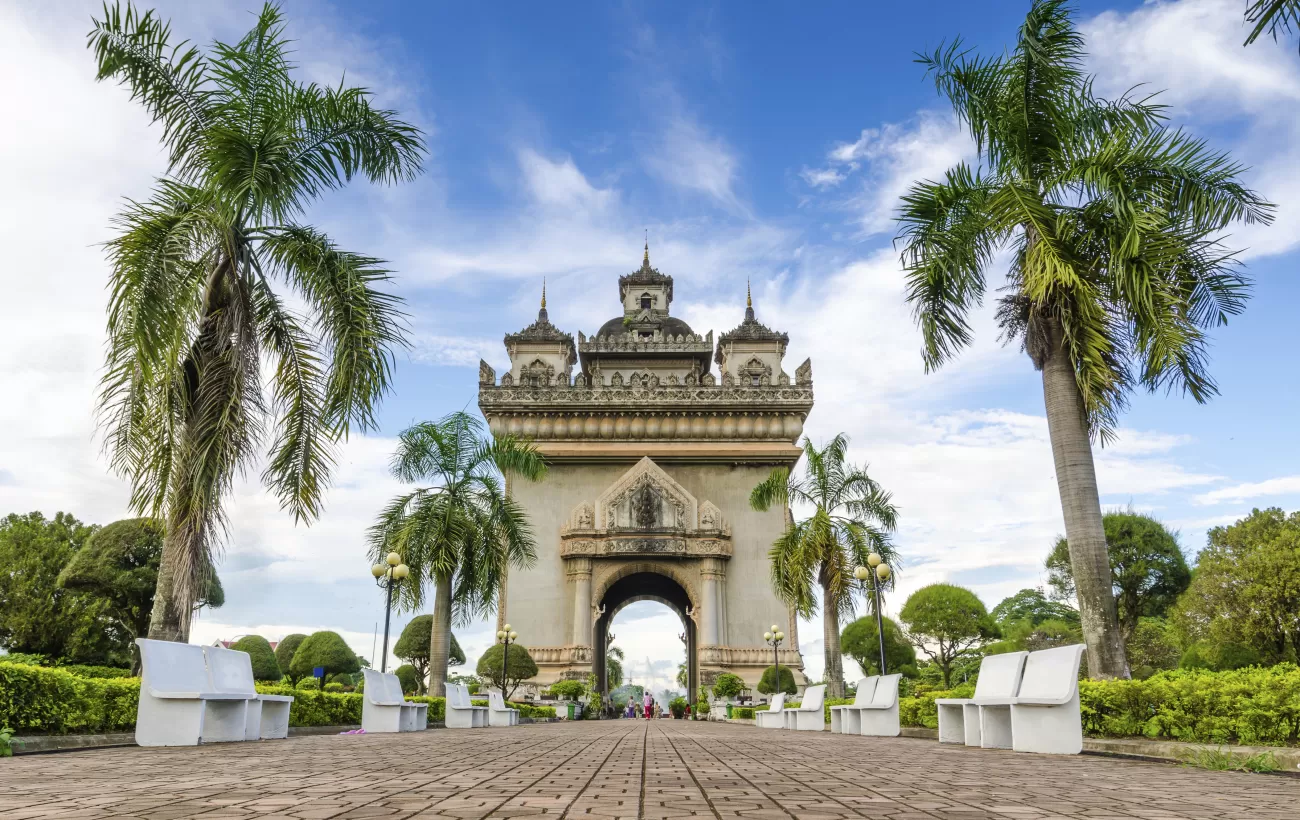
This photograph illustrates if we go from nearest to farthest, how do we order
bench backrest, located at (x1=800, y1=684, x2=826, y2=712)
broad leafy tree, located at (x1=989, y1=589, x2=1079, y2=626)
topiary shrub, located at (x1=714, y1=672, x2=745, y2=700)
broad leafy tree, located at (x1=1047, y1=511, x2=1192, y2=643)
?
bench backrest, located at (x1=800, y1=684, x2=826, y2=712) → topiary shrub, located at (x1=714, y1=672, x2=745, y2=700) → broad leafy tree, located at (x1=1047, y1=511, x2=1192, y2=643) → broad leafy tree, located at (x1=989, y1=589, x2=1079, y2=626)

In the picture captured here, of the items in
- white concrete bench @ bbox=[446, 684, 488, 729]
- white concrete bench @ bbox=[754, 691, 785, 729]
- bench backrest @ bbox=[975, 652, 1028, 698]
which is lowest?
white concrete bench @ bbox=[754, 691, 785, 729]

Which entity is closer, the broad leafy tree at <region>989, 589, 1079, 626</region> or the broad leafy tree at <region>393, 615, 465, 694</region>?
the broad leafy tree at <region>393, 615, 465, 694</region>

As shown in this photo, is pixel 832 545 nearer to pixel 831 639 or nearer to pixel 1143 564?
pixel 831 639

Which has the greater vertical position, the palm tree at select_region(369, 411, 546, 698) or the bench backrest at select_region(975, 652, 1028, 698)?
the palm tree at select_region(369, 411, 546, 698)

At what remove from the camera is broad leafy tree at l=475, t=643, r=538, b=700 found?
29.3 meters

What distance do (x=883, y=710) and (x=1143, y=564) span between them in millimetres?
31452

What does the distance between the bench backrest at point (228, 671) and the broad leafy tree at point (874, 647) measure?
3995 cm

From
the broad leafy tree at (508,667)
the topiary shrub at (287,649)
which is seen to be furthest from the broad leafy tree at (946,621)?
the topiary shrub at (287,649)

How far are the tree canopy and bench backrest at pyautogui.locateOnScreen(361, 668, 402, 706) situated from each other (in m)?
22.6

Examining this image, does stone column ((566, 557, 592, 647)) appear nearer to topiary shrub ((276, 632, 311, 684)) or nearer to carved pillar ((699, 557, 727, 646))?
carved pillar ((699, 557, 727, 646))

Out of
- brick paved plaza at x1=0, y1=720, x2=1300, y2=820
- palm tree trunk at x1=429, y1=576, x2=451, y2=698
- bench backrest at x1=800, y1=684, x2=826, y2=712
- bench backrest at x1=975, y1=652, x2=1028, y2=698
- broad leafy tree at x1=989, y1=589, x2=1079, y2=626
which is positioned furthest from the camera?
broad leafy tree at x1=989, y1=589, x2=1079, y2=626

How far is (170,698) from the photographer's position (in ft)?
26.3

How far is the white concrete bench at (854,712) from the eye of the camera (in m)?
13.0

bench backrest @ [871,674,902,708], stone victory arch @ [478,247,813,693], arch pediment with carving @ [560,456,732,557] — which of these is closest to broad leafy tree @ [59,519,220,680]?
stone victory arch @ [478,247,813,693]
